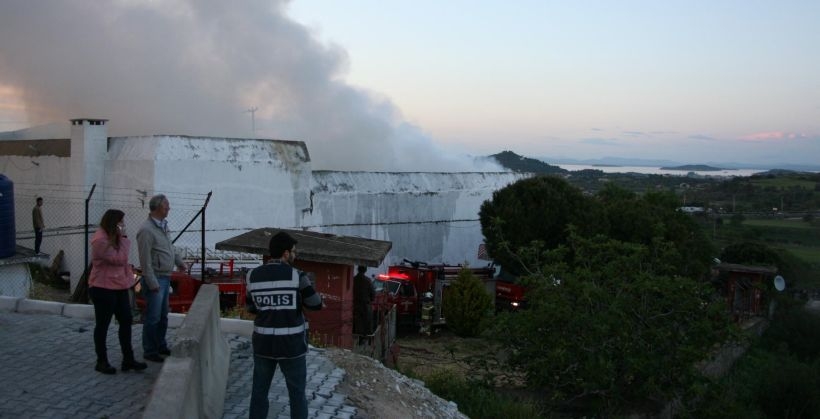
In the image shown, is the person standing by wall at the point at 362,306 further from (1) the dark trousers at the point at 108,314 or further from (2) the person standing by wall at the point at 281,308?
(2) the person standing by wall at the point at 281,308

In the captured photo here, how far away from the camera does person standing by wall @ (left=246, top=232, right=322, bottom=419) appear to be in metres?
4.96

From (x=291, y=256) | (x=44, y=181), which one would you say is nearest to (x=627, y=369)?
(x=291, y=256)

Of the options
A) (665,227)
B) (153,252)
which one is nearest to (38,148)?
(153,252)

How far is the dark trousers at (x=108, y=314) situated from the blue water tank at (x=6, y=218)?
621cm

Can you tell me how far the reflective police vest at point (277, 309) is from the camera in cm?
496

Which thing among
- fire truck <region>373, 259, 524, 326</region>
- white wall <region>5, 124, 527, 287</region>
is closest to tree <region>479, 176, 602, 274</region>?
fire truck <region>373, 259, 524, 326</region>

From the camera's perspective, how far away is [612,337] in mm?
11438

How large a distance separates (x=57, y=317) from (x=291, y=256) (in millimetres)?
5119

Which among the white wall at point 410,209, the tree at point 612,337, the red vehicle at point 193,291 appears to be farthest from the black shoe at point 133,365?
the white wall at point 410,209

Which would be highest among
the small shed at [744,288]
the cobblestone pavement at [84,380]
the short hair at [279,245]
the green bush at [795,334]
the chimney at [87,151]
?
the chimney at [87,151]

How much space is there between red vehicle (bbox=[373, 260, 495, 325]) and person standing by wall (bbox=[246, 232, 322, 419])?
11631mm

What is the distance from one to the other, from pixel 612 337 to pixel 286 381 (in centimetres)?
758

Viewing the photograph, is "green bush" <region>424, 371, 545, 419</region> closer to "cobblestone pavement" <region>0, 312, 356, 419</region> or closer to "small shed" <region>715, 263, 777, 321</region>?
"cobblestone pavement" <region>0, 312, 356, 419</region>

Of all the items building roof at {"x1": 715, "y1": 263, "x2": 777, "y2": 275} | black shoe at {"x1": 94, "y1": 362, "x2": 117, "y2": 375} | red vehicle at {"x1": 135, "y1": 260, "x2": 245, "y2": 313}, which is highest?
black shoe at {"x1": 94, "y1": 362, "x2": 117, "y2": 375}
